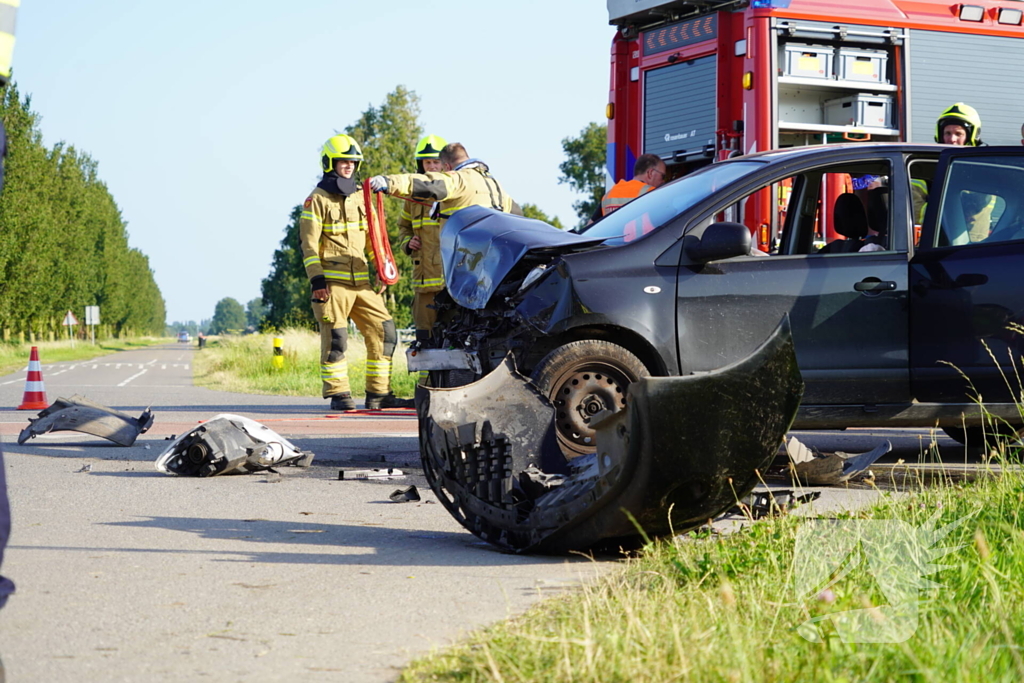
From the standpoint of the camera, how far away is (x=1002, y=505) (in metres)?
4.30

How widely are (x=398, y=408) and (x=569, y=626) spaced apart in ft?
28.5

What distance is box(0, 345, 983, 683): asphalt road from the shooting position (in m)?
3.08

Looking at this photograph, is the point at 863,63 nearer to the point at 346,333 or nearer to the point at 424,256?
the point at 424,256

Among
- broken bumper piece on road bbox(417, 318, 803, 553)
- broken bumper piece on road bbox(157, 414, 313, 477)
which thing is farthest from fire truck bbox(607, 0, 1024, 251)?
broken bumper piece on road bbox(417, 318, 803, 553)

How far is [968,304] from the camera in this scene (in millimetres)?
6008

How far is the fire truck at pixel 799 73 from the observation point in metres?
10.4

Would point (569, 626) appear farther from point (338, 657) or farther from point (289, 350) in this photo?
point (289, 350)

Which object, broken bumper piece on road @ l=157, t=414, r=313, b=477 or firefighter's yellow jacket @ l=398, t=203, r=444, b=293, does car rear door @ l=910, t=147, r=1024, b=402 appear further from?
firefighter's yellow jacket @ l=398, t=203, r=444, b=293

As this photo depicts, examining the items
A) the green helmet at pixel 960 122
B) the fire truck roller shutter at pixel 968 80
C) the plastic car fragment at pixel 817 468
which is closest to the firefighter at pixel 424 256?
the green helmet at pixel 960 122

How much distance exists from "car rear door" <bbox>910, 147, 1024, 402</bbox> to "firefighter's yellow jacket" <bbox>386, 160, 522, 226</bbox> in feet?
12.1

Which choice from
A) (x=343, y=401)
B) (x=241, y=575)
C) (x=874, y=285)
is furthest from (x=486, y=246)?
(x=343, y=401)

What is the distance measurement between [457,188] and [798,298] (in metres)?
3.93

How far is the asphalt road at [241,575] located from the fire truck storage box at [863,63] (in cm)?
596

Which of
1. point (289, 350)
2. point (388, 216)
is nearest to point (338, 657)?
point (289, 350)
